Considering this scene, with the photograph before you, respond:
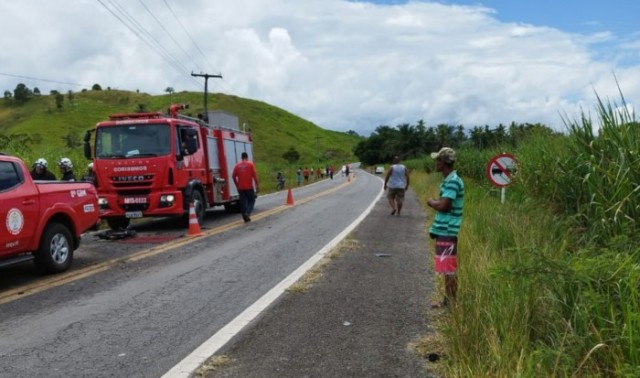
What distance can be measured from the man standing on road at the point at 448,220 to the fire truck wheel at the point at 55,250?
18.3 feet

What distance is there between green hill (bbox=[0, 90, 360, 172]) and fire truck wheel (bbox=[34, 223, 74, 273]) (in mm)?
80337

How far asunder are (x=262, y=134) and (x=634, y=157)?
155 m

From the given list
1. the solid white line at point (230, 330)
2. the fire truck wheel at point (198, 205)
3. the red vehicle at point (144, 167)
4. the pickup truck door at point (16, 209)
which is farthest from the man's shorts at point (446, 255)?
the fire truck wheel at point (198, 205)

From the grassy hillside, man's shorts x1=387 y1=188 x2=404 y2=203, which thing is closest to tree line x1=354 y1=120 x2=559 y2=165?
the grassy hillside

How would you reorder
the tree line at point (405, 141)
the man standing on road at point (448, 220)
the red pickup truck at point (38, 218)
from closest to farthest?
the man standing on road at point (448, 220) < the red pickup truck at point (38, 218) < the tree line at point (405, 141)

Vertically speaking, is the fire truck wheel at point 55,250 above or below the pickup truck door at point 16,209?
below

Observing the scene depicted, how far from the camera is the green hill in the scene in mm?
114375

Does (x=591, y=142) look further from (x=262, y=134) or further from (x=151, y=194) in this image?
(x=262, y=134)

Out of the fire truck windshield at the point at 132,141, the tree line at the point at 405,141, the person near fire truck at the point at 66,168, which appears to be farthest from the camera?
the tree line at the point at 405,141

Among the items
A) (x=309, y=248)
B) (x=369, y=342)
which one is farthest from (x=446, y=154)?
(x=309, y=248)

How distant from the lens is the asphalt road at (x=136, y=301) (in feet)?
15.9

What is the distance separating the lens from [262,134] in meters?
159

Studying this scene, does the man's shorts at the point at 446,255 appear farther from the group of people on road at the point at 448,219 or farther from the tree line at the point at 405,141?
the tree line at the point at 405,141

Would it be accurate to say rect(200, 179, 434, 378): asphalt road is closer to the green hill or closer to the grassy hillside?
the grassy hillside
